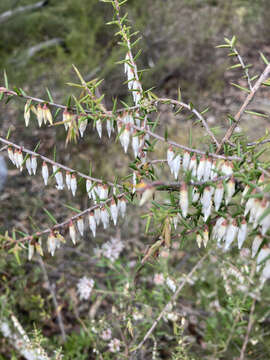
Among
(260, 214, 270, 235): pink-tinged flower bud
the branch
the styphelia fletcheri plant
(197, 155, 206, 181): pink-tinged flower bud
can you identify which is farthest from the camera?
the branch

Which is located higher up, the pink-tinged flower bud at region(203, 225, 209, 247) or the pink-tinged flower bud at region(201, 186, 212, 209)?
the pink-tinged flower bud at region(201, 186, 212, 209)

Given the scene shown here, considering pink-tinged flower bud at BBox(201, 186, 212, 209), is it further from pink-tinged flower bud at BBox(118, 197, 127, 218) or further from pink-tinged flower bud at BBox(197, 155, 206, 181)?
pink-tinged flower bud at BBox(118, 197, 127, 218)

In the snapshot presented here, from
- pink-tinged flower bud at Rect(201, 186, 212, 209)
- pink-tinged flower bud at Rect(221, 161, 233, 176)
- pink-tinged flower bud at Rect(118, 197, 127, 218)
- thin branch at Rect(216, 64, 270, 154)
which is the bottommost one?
Result: pink-tinged flower bud at Rect(118, 197, 127, 218)

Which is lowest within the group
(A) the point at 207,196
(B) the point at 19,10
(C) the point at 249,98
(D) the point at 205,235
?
(D) the point at 205,235

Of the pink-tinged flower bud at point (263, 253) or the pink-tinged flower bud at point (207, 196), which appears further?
the pink-tinged flower bud at point (207, 196)

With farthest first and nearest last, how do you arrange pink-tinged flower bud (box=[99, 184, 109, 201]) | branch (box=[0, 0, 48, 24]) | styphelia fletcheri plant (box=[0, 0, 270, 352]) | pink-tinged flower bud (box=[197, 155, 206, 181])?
branch (box=[0, 0, 48, 24]) → pink-tinged flower bud (box=[99, 184, 109, 201]) → pink-tinged flower bud (box=[197, 155, 206, 181]) → styphelia fletcheri plant (box=[0, 0, 270, 352])

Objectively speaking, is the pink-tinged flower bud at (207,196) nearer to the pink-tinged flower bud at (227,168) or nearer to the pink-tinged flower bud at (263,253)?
the pink-tinged flower bud at (227,168)

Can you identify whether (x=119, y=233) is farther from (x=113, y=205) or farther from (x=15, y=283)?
(x=113, y=205)

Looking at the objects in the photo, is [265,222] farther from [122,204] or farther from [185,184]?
[122,204]

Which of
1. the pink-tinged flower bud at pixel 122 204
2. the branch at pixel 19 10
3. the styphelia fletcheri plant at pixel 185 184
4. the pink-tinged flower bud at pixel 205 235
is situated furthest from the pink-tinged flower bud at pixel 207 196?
the branch at pixel 19 10

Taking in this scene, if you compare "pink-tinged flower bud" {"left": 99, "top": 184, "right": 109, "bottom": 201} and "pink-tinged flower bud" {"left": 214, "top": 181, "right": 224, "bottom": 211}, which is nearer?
"pink-tinged flower bud" {"left": 214, "top": 181, "right": 224, "bottom": 211}

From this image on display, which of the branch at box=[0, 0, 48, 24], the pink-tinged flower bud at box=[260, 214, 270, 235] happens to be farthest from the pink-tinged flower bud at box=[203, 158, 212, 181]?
the branch at box=[0, 0, 48, 24]

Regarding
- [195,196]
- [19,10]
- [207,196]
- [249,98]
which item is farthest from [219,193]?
[19,10]

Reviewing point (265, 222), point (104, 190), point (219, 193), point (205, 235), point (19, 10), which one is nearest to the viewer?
point (265, 222)
